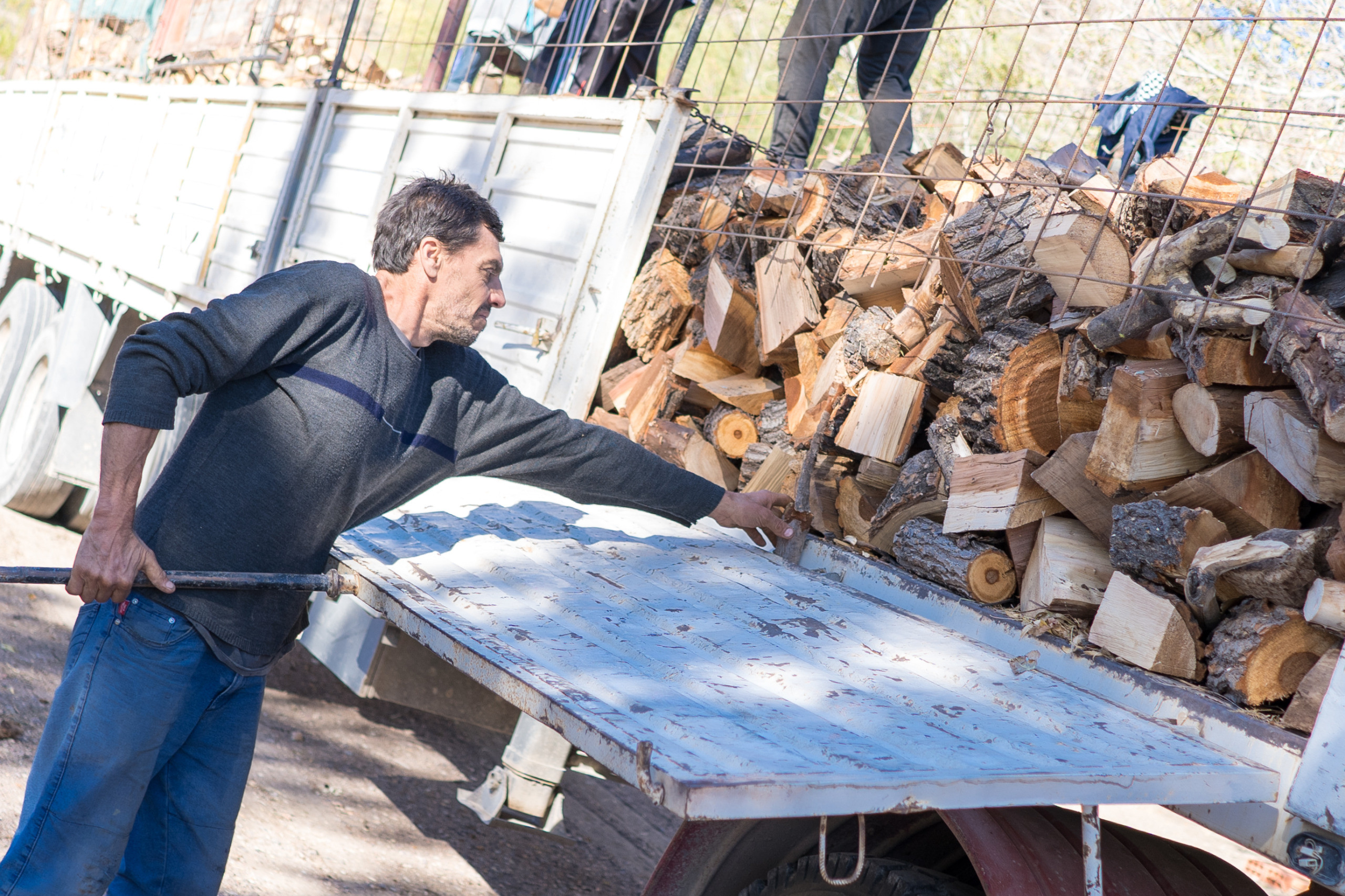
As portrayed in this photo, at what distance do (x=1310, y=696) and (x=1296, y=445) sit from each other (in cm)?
45

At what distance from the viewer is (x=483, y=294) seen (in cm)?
227

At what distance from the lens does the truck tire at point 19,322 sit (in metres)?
6.73

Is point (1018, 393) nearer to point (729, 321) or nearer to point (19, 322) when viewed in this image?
point (729, 321)

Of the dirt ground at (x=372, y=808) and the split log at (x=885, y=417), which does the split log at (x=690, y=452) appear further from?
the dirt ground at (x=372, y=808)

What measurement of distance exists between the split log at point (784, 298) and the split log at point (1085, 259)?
2.65ft

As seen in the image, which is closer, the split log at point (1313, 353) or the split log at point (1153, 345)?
the split log at point (1313, 353)

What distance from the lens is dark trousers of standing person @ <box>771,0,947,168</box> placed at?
14.2 feet

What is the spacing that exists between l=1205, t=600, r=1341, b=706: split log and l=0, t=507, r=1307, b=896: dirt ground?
1.49 m

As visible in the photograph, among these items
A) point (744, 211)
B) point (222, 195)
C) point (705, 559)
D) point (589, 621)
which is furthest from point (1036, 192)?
point (222, 195)

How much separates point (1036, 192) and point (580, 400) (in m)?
1.59

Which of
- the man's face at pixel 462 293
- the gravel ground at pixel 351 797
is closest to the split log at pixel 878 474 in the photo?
the man's face at pixel 462 293

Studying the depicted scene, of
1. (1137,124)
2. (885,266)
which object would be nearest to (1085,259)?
(885,266)

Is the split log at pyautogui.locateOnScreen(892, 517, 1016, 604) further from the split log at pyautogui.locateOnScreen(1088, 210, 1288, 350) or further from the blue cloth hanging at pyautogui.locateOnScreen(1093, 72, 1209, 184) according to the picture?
the blue cloth hanging at pyautogui.locateOnScreen(1093, 72, 1209, 184)

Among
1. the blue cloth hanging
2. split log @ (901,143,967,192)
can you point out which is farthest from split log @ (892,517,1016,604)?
the blue cloth hanging
